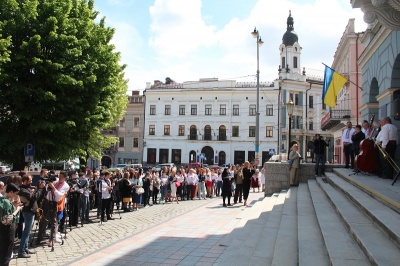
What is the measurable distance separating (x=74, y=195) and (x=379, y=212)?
8.68 metres

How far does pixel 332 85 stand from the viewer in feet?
55.0

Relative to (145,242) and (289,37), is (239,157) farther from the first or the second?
(145,242)

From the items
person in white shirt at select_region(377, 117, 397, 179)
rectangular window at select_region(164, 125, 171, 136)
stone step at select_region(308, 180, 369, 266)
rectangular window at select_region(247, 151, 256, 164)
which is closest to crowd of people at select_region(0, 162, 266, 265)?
stone step at select_region(308, 180, 369, 266)

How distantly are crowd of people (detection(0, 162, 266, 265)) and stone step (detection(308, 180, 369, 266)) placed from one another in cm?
546

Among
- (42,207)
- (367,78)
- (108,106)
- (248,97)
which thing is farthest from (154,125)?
(42,207)

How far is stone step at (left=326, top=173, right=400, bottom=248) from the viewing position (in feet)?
16.7

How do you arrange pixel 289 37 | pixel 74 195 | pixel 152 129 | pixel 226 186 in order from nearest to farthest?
pixel 74 195, pixel 226 186, pixel 152 129, pixel 289 37

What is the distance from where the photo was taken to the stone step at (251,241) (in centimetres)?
632

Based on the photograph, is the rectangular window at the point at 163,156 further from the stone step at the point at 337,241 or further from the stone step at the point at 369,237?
the stone step at the point at 369,237

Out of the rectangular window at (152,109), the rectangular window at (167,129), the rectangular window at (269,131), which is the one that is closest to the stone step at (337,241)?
the rectangular window at (269,131)

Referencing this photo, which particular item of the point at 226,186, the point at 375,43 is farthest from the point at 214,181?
the point at 375,43

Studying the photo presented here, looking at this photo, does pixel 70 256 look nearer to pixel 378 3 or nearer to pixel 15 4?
pixel 378 3

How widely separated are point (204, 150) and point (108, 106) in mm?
40763

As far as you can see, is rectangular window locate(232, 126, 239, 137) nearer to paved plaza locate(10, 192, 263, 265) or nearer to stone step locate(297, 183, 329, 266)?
paved plaza locate(10, 192, 263, 265)
